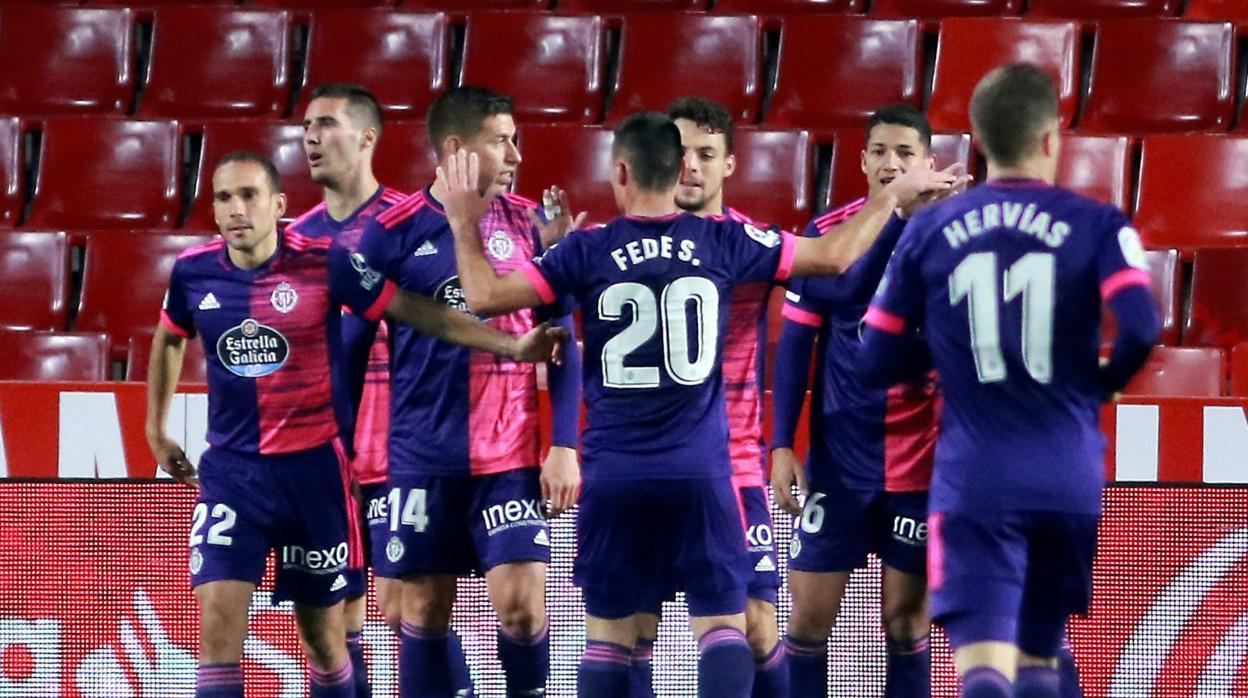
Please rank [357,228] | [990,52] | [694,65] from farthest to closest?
[694,65] < [990,52] < [357,228]

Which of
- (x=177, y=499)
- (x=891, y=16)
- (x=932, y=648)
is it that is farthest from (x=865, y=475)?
(x=891, y=16)

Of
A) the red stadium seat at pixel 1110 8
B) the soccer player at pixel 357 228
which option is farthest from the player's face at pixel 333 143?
the red stadium seat at pixel 1110 8

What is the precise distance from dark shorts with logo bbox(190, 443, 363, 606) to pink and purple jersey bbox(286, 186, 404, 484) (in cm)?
39

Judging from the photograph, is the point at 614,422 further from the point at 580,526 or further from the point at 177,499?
the point at 177,499

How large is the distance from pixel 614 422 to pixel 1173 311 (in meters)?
3.81

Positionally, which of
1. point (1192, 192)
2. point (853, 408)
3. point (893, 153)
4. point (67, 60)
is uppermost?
point (67, 60)

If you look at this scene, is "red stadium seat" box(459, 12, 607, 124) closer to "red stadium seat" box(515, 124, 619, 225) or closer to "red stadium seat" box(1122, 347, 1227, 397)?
"red stadium seat" box(515, 124, 619, 225)

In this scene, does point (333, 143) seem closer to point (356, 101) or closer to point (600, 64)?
point (356, 101)

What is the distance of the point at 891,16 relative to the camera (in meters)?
9.61

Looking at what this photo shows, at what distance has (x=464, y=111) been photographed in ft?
19.1

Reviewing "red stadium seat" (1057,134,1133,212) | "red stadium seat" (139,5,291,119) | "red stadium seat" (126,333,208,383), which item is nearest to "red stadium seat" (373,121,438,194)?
"red stadium seat" (139,5,291,119)

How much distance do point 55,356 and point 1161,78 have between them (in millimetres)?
5254

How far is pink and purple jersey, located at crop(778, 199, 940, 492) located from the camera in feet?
19.4

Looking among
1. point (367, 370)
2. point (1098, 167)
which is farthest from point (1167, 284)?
point (367, 370)
